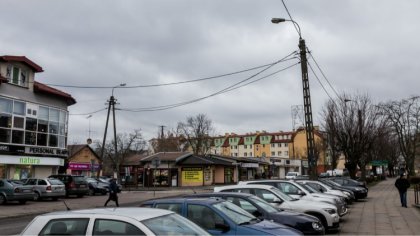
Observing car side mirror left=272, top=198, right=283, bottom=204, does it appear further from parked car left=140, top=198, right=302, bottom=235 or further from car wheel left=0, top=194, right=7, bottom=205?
car wheel left=0, top=194, right=7, bottom=205

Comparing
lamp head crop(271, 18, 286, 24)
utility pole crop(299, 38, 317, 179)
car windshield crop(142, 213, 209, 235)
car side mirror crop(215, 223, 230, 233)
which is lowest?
car side mirror crop(215, 223, 230, 233)

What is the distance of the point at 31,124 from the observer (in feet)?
109

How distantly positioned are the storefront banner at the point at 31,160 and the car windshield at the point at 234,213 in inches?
1011

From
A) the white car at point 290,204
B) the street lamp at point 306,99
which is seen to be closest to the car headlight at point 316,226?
the white car at point 290,204

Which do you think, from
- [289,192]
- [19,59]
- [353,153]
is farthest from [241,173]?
[289,192]

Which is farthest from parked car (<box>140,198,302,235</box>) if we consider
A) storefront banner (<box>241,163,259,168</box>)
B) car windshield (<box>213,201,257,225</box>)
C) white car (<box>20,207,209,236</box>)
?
storefront banner (<box>241,163,259,168</box>)

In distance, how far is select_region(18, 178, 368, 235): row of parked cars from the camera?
533 cm

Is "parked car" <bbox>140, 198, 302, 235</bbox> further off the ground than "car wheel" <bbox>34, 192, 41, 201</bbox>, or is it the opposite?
"parked car" <bbox>140, 198, 302, 235</bbox>

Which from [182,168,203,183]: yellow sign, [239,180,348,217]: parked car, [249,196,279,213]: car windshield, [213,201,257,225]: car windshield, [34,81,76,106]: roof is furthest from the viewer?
[182,168,203,183]: yellow sign

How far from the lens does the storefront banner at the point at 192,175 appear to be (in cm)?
5731

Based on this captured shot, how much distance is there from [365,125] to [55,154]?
26361 mm

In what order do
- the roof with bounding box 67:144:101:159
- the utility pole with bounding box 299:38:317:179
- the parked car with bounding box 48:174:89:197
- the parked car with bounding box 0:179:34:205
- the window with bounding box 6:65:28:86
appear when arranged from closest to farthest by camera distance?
the utility pole with bounding box 299:38:317:179 < the parked car with bounding box 0:179:34:205 < the window with bounding box 6:65:28:86 < the parked car with bounding box 48:174:89:197 < the roof with bounding box 67:144:101:159

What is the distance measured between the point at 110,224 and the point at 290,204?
8.12 m

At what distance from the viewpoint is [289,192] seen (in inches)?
615
